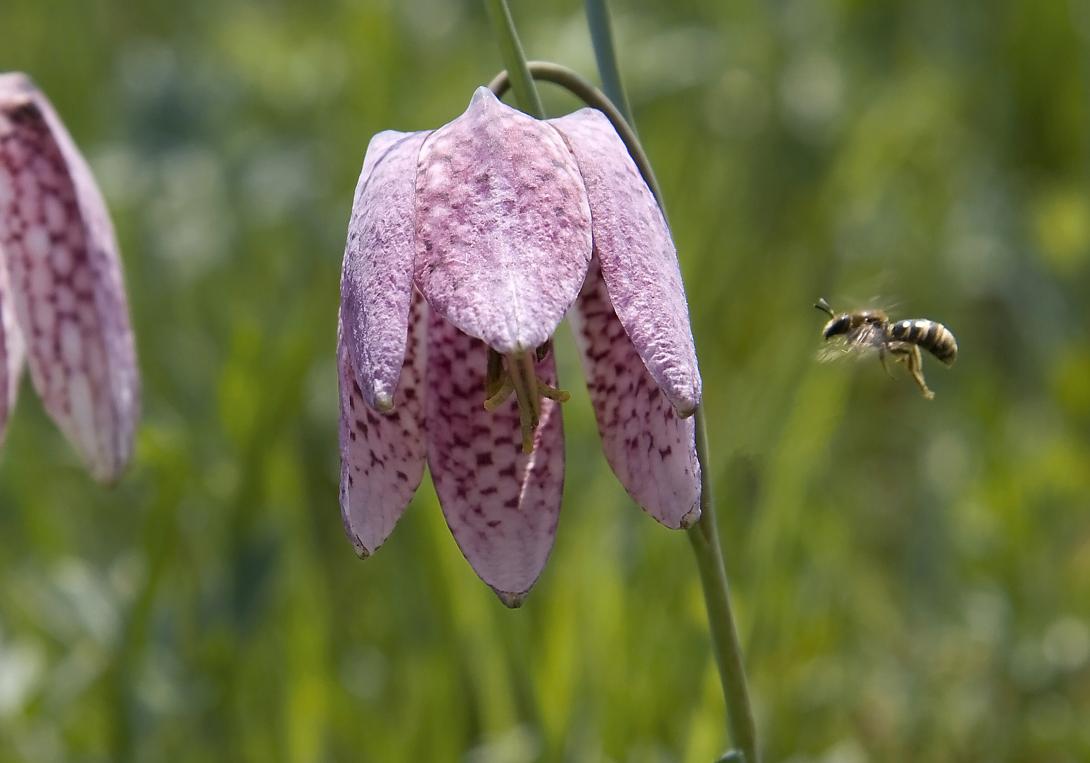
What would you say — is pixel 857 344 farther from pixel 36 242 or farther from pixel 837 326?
pixel 36 242

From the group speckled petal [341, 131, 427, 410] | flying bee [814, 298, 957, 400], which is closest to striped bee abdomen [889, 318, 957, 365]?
flying bee [814, 298, 957, 400]

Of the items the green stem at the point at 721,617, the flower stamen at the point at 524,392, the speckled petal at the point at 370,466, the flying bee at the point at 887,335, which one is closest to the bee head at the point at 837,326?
the flying bee at the point at 887,335

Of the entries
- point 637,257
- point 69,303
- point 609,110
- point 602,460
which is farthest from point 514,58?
point 602,460

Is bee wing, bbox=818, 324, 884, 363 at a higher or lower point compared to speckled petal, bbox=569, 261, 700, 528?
lower

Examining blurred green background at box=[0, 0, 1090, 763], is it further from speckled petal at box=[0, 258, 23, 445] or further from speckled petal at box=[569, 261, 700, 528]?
speckled petal at box=[569, 261, 700, 528]

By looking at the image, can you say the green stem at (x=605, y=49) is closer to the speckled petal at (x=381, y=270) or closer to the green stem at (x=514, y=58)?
the green stem at (x=514, y=58)

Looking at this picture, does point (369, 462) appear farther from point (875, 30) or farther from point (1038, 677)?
point (875, 30)
